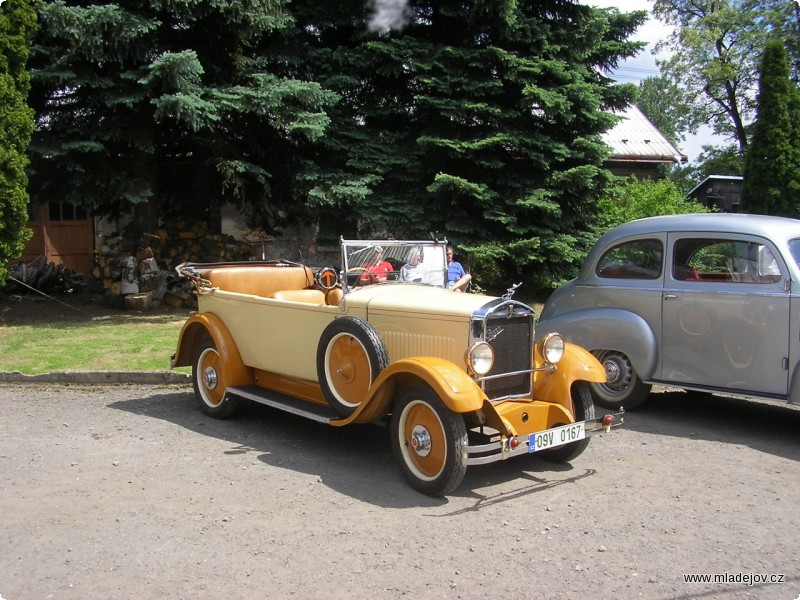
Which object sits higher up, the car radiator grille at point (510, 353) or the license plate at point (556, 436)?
the car radiator grille at point (510, 353)

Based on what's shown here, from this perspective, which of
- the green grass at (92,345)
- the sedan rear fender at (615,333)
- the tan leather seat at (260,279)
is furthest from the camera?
the green grass at (92,345)

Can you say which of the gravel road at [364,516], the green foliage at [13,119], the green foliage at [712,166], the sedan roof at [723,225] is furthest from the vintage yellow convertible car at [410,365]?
the green foliage at [712,166]

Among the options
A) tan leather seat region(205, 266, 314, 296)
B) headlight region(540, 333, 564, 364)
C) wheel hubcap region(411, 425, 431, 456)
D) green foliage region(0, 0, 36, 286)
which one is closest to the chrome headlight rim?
headlight region(540, 333, 564, 364)

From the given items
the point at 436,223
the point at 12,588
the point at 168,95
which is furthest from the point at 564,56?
Result: the point at 12,588

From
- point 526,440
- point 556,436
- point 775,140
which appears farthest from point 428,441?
point 775,140

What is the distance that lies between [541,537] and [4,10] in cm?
1119

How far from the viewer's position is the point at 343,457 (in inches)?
233

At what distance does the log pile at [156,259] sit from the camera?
1327 centimetres

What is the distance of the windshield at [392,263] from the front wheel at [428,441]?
1450 mm

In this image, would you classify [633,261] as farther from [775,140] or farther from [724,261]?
[775,140]

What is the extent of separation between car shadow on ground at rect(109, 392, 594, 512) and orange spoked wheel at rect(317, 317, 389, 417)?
1.62 feet
